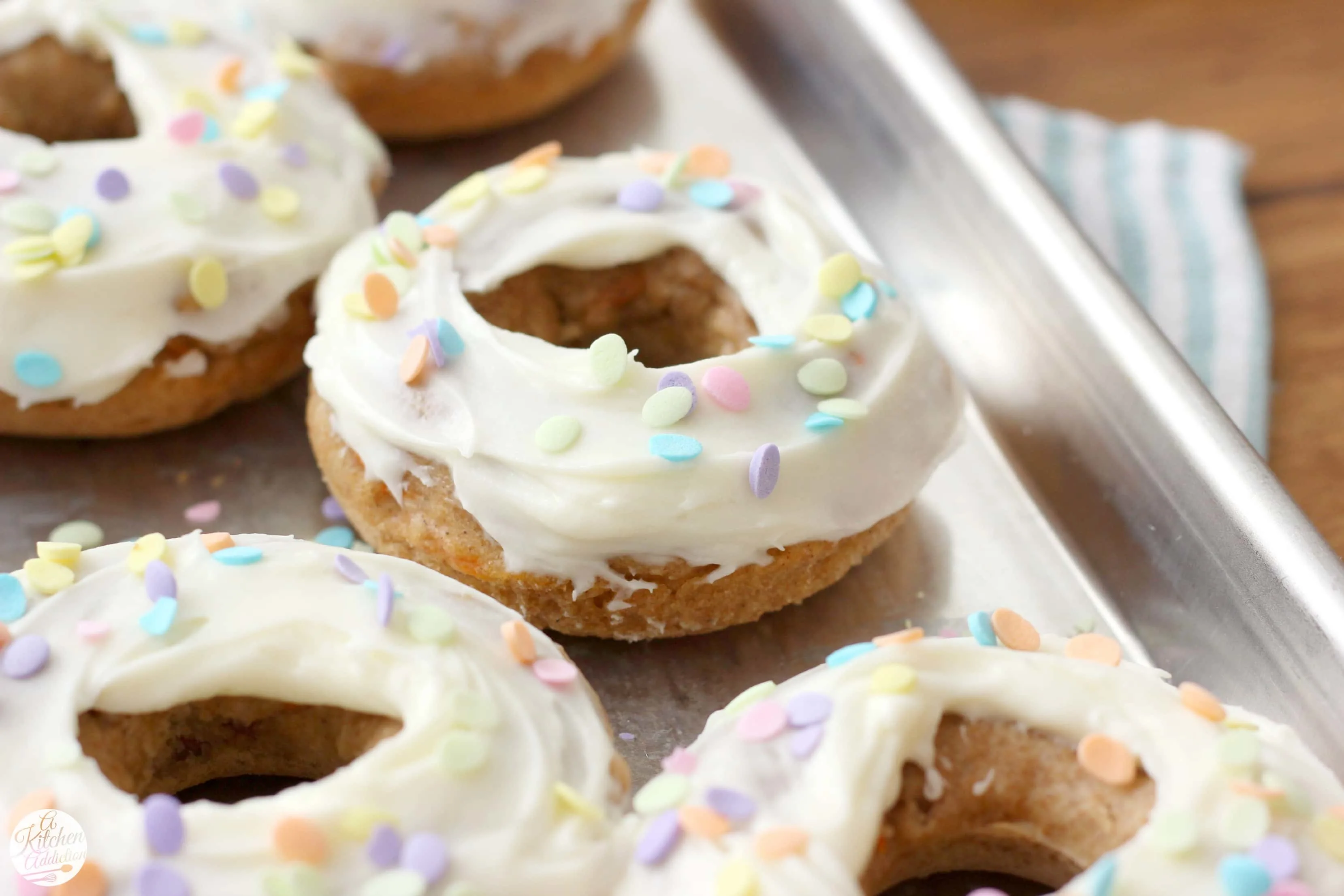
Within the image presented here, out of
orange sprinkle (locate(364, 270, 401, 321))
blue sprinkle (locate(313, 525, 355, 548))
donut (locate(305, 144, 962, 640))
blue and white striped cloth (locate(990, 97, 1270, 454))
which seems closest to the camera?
donut (locate(305, 144, 962, 640))

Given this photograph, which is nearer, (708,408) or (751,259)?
(708,408)

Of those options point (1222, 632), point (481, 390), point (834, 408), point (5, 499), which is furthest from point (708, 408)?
point (5, 499)

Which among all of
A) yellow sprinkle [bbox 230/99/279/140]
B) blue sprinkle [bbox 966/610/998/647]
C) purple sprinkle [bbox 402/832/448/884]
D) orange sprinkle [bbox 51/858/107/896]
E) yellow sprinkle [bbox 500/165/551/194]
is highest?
yellow sprinkle [bbox 230/99/279/140]

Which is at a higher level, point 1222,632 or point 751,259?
point 751,259

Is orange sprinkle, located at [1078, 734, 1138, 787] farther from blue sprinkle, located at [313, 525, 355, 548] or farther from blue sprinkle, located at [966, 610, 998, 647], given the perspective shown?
blue sprinkle, located at [313, 525, 355, 548]

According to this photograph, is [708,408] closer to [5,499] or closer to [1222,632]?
[1222,632]

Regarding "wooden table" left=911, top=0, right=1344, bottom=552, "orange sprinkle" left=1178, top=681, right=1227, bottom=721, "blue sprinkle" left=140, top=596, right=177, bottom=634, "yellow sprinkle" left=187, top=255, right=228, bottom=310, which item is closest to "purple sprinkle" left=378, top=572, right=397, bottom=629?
"blue sprinkle" left=140, top=596, right=177, bottom=634

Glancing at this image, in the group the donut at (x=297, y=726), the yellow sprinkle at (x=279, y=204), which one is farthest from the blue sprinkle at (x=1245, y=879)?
the yellow sprinkle at (x=279, y=204)

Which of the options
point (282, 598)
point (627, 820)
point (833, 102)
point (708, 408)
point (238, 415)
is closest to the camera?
point (627, 820)
